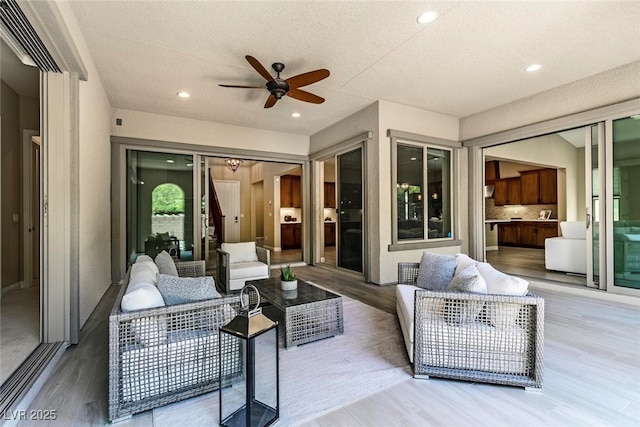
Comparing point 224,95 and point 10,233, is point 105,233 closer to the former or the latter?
point 10,233

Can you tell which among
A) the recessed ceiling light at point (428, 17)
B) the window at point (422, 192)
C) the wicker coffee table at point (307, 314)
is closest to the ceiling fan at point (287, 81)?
the recessed ceiling light at point (428, 17)

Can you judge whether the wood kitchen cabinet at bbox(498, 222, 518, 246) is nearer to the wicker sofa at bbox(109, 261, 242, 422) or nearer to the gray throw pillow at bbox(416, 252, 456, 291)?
the gray throw pillow at bbox(416, 252, 456, 291)

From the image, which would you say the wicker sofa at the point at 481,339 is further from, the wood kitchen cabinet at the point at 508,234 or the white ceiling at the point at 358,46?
the wood kitchen cabinet at the point at 508,234

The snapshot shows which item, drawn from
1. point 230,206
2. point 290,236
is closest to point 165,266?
point 290,236

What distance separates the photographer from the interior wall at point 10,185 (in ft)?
13.3

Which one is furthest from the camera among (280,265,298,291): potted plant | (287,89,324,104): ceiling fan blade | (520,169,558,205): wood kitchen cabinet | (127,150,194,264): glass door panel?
(520,169,558,205): wood kitchen cabinet

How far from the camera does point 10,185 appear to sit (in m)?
4.21

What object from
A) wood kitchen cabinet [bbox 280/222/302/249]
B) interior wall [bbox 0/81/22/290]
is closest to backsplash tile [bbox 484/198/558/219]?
wood kitchen cabinet [bbox 280/222/302/249]

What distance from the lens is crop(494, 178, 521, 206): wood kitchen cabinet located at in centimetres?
976

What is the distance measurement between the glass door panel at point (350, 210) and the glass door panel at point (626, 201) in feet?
11.8

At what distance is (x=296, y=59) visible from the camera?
3461 millimetres

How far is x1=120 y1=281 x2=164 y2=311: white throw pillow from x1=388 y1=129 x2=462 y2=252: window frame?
146 inches

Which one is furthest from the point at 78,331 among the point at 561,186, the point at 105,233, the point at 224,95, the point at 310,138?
the point at 561,186

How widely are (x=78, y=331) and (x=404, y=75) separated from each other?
4743 mm
